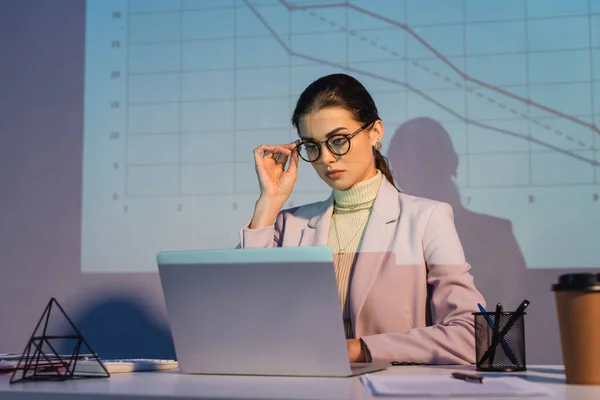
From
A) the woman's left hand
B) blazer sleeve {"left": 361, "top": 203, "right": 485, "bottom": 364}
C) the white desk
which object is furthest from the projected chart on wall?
the white desk

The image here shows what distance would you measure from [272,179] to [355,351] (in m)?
0.83

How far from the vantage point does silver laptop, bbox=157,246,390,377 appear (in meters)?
1.13

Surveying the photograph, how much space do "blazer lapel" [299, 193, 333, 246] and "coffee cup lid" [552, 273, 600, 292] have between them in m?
1.11

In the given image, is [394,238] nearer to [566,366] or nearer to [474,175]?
[474,175]

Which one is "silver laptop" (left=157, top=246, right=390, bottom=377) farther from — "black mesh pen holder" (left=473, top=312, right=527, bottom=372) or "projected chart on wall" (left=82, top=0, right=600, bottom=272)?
"projected chart on wall" (left=82, top=0, right=600, bottom=272)

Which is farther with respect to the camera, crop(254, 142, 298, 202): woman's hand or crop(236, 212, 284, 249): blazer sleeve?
crop(254, 142, 298, 202): woman's hand

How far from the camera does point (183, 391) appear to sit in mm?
999

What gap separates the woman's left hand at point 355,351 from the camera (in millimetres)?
1534

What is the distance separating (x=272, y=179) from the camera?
7.41 ft

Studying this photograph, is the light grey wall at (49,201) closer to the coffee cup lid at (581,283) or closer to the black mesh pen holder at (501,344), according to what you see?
the black mesh pen holder at (501,344)

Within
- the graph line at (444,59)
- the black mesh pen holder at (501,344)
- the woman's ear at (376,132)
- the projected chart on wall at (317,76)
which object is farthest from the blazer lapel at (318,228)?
the black mesh pen holder at (501,344)

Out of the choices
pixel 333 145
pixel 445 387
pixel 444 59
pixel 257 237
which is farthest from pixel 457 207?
pixel 445 387

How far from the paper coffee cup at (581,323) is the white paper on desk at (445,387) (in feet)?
0.27

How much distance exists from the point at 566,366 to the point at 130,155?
2.06 meters
